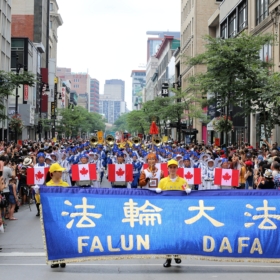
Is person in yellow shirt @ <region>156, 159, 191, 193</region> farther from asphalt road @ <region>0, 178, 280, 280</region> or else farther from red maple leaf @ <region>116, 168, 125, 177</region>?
red maple leaf @ <region>116, 168, 125, 177</region>

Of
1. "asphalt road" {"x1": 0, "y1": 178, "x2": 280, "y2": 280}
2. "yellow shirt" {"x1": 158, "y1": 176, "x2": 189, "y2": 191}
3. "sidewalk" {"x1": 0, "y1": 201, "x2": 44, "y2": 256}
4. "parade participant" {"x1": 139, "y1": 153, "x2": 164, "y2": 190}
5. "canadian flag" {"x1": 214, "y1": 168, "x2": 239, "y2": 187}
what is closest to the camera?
"asphalt road" {"x1": 0, "y1": 178, "x2": 280, "y2": 280}

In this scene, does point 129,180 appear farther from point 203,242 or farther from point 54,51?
point 54,51

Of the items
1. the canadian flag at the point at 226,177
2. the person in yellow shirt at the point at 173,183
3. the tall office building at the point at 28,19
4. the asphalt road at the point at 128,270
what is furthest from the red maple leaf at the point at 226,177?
the tall office building at the point at 28,19

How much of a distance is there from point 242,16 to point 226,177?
30.9 meters

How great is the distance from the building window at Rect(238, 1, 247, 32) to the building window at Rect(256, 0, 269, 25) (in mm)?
3746

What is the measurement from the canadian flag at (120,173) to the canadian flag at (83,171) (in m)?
0.54

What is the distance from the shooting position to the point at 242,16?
143 ft

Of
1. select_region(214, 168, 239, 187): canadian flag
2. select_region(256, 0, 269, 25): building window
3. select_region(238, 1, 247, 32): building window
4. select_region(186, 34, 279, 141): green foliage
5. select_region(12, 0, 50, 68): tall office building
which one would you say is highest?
select_region(12, 0, 50, 68): tall office building

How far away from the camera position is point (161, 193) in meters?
7.96

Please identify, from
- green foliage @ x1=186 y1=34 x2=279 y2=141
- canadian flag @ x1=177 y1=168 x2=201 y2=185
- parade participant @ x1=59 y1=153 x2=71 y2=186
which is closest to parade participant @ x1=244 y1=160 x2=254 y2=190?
canadian flag @ x1=177 y1=168 x2=201 y2=185

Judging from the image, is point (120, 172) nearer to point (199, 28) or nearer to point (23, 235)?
point (23, 235)

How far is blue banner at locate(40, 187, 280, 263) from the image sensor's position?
7.67 m

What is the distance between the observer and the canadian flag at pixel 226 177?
50.1 feet

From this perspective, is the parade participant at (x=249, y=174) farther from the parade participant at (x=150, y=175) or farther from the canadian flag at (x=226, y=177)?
the parade participant at (x=150, y=175)
